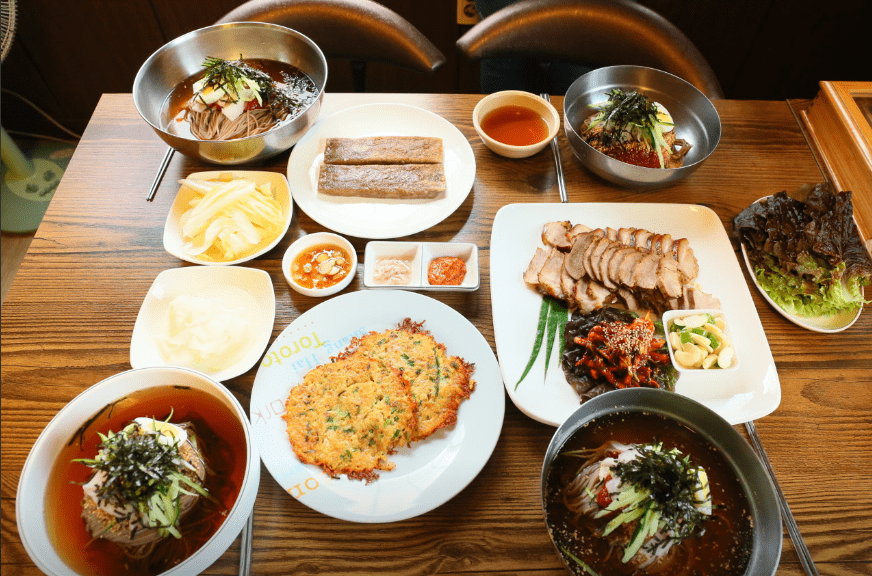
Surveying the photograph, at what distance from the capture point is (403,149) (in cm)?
218

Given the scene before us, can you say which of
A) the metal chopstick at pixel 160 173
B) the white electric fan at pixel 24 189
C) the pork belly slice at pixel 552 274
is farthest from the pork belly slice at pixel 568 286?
the white electric fan at pixel 24 189

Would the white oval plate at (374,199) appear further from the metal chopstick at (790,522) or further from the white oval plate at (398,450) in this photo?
the metal chopstick at (790,522)

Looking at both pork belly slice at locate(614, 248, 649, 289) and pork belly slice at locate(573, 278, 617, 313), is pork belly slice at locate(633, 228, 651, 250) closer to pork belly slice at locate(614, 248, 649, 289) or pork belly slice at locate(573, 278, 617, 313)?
pork belly slice at locate(614, 248, 649, 289)

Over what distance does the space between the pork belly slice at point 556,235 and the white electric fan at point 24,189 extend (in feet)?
12.5

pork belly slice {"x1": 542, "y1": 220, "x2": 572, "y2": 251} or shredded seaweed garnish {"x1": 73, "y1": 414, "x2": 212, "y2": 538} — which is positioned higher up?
shredded seaweed garnish {"x1": 73, "y1": 414, "x2": 212, "y2": 538}

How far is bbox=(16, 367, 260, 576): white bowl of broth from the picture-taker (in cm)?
106

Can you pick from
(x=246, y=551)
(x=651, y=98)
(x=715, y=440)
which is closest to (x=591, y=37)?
(x=651, y=98)

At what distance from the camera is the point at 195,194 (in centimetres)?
197

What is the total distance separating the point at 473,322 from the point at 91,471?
1173 millimetres

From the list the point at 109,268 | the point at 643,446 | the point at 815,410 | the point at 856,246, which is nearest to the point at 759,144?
the point at 856,246

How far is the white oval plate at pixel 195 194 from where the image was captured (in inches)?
72.3

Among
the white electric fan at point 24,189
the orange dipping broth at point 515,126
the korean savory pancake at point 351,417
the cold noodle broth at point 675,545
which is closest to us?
the cold noodle broth at point 675,545

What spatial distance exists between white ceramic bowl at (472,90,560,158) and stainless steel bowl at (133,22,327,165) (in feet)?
2.27

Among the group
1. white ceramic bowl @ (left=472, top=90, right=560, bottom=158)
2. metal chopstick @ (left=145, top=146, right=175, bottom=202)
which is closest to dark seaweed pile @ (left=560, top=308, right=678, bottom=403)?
white ceramic bowl @ (left=472, top=90, right=560, bottom=158)
